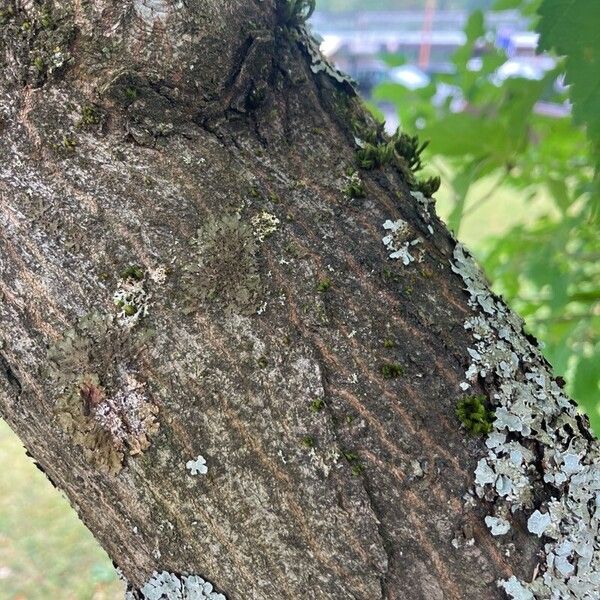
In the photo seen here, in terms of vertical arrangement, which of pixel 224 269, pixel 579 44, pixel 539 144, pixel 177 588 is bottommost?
pixel 177 588

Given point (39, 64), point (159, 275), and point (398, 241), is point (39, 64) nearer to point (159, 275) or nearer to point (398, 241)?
point (159, 275)

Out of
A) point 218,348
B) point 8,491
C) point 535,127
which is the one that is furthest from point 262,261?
point 8,491

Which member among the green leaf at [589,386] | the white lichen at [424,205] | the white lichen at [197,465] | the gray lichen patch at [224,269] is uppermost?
the green leaf at [589,386]

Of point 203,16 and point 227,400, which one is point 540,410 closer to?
point 227,400

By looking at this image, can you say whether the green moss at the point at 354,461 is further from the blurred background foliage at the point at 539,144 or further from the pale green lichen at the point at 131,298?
the blurred background foliage at the point at 539,144

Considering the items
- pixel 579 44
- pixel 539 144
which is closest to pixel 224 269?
pixel 579 44

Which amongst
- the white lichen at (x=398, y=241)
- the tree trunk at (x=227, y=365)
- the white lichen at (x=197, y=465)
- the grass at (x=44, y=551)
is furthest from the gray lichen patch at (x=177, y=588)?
the grass at (x=44, y=551)
